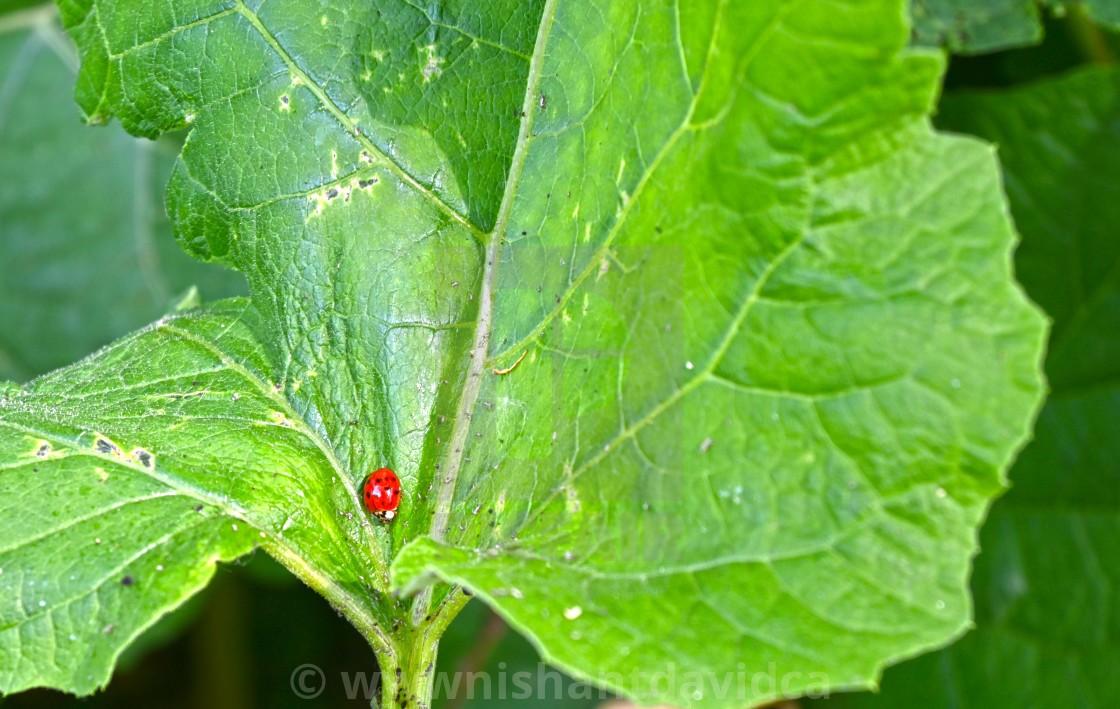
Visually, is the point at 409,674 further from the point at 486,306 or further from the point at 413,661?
the point at 486,306

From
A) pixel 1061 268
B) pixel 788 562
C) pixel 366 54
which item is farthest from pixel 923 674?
pixel 366 54

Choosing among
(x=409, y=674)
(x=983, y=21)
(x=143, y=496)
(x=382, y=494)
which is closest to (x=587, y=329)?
(x=382, y=494)

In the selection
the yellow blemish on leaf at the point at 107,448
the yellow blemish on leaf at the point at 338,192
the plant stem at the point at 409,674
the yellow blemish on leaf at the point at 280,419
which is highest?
the yellow blemish on leaf at the point at 338,192

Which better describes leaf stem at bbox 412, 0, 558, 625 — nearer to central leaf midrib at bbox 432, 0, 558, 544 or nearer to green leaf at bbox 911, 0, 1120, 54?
central leaf midrib at bbox 432, 0, 558, 544

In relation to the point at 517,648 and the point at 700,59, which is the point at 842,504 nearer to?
the point at 700,59

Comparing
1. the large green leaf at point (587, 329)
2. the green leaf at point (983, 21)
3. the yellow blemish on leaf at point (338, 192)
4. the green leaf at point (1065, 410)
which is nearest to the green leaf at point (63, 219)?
the large green leaf at point (587, 329)
